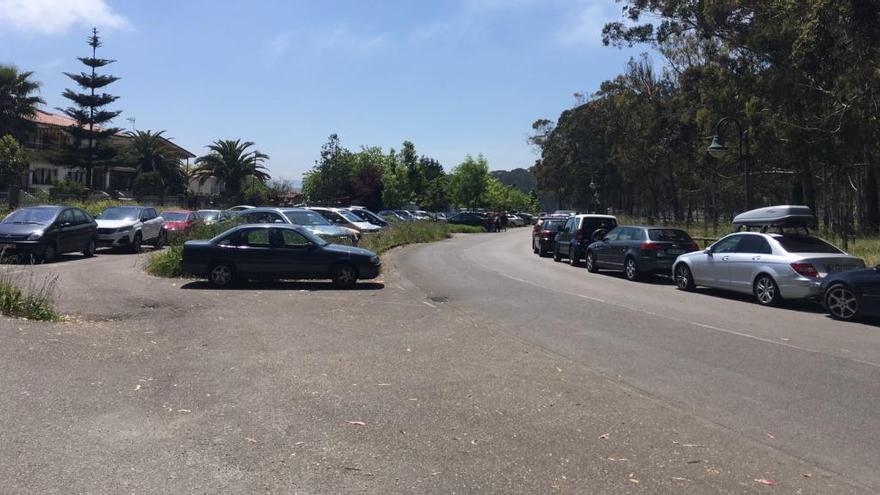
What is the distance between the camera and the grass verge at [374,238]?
17.2m

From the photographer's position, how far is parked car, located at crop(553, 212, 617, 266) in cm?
2517

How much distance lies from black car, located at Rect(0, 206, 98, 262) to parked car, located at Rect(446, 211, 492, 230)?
39917 mm

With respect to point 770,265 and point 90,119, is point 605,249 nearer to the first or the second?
point 770,265

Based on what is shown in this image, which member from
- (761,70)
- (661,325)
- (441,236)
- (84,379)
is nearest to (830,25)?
(661,325)

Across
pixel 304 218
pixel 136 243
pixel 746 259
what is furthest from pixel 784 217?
pixel 136 243

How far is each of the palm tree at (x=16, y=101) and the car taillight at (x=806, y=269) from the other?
63.4m

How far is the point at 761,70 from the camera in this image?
28.0m

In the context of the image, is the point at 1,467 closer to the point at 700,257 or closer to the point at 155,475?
the point at 155,475

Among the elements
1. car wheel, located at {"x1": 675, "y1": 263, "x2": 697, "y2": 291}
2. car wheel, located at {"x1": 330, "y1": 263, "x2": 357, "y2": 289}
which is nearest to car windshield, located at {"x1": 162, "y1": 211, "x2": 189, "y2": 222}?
car wheel, located at {"x1": 330, "y1": 263, "x2": 357, "y2": 289}

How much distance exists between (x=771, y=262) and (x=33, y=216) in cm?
1952

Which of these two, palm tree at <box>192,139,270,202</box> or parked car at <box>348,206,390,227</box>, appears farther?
palm tree at <box>192,139,270,202</box>

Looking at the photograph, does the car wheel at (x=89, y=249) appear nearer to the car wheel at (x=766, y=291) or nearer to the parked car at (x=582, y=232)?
the parked car at (x=582, y=232)

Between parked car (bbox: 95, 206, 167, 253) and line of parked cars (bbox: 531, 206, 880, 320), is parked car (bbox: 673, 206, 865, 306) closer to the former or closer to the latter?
line of parked cars (bbox: 531, 206, 880, 320)

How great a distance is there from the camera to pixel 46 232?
19.3m
